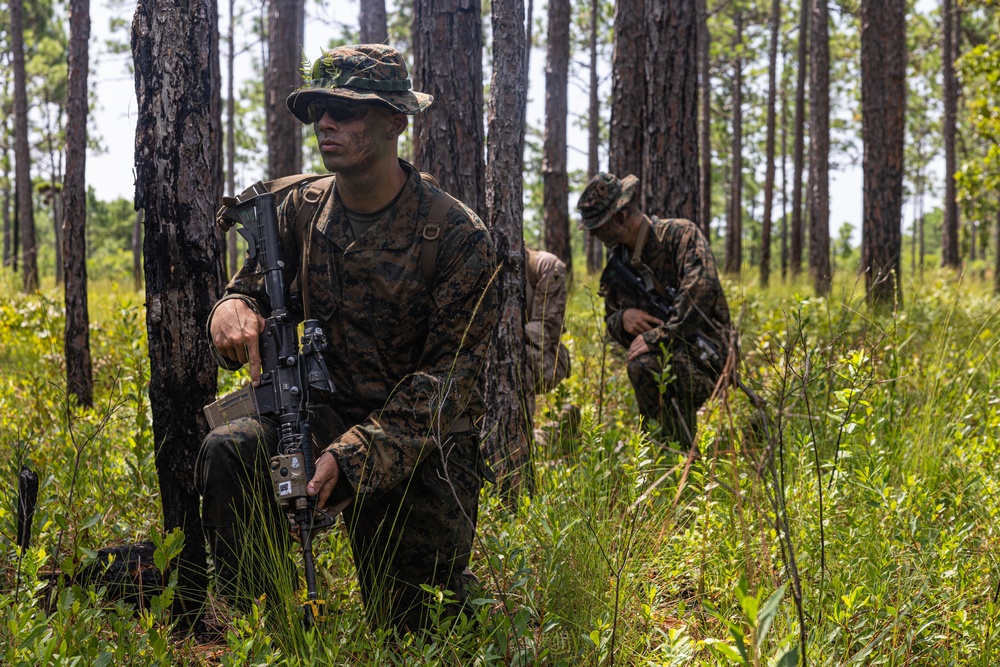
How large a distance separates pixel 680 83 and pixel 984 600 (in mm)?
4477

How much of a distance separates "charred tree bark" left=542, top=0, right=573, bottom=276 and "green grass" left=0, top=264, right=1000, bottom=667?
806 cm

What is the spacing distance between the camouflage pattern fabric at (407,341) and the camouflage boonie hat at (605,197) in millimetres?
2009

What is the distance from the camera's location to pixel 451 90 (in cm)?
430

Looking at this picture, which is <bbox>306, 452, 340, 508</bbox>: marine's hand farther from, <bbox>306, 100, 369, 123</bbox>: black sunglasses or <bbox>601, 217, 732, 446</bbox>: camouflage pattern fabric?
<bbox>601, 217, 732, 446</bbox>: camouflage pattern fabric

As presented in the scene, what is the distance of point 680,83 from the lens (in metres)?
6.27

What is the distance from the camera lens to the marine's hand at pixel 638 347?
4.86 metres

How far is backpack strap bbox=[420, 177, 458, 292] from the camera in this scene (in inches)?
114

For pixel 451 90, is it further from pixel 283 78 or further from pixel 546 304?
pixel 283 78

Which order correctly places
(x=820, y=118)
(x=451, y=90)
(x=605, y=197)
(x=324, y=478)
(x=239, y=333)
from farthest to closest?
1. (x=820, y=118)
2. (x=605, y=197)
3. (x=451, y=90)
4. (x=239, y=333)
5. (x=324, y=478)

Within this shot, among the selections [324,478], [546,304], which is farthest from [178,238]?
[546,304]

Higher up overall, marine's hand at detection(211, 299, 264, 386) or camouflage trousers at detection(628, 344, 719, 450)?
marine's hand at detection(211, 299, 264, 386)

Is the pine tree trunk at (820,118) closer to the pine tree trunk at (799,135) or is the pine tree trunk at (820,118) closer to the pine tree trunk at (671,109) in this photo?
the pine tree trunk at (799,135)

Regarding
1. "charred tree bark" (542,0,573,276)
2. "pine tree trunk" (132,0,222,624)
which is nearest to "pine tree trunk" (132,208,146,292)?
"charred tree bark" (542,0,573,276)

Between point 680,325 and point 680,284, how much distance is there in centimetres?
27
